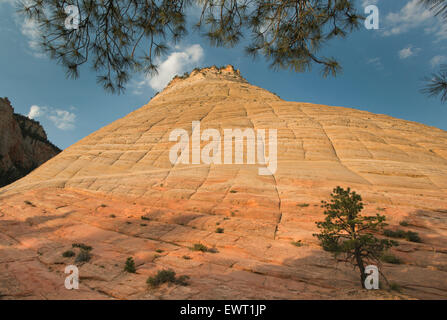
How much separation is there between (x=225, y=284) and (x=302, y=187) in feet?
30.1

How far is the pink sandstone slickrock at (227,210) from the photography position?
5059 millimetres

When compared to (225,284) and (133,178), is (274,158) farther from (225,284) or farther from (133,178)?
(225,284)

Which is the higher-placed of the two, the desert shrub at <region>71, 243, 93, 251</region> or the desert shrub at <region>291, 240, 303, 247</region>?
the desert shrub at <region>291, 240, 303, 247</region>

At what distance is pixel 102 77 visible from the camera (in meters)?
5.20

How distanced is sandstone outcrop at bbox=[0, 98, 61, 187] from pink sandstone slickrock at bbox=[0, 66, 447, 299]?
842 inches

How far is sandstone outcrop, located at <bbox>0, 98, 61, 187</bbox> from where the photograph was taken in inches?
1285

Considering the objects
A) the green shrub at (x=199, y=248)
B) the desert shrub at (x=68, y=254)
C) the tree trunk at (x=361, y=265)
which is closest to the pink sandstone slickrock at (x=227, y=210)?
the desert shrub at (x=68, y=254)

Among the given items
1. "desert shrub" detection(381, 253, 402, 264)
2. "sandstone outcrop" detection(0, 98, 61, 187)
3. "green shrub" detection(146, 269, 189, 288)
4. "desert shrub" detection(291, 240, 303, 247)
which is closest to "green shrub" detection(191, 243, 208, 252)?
"green shrub" detection(146, 269, 189, 288)

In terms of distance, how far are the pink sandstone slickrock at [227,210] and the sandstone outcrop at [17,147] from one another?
2140cm

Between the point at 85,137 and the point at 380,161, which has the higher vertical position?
the point at 85,137

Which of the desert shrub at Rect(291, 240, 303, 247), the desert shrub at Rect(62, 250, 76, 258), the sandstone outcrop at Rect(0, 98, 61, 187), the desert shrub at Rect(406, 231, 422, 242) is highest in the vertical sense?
the sandstone outcrop at Rect(0, 98, 61, 187)

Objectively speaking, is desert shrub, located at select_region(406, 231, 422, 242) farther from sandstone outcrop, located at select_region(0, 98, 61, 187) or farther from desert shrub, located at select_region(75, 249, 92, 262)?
sandstone outcrop, located at select_region(0, 98, 61, 187)

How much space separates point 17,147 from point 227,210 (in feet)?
150

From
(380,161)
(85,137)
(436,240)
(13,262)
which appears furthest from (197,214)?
(85,137)
